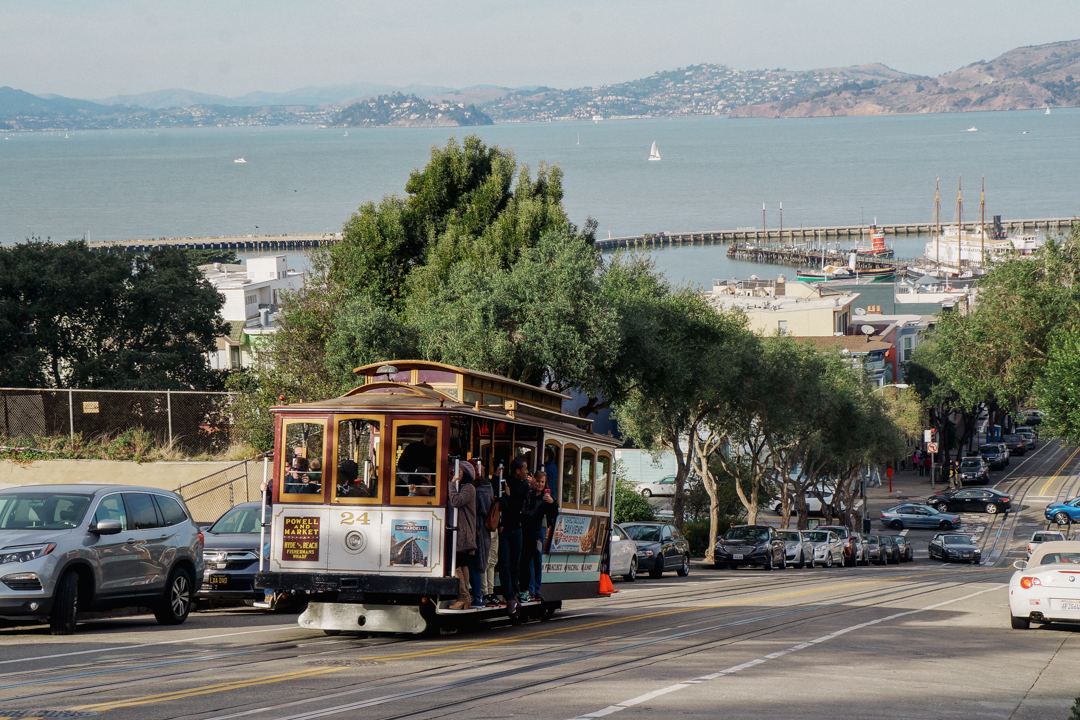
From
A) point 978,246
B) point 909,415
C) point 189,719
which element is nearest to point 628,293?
point 189,719

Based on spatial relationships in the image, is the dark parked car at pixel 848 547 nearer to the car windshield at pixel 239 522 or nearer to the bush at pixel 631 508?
the bush at pixel 631 508

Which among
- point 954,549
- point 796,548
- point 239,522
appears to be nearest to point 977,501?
point 954,549

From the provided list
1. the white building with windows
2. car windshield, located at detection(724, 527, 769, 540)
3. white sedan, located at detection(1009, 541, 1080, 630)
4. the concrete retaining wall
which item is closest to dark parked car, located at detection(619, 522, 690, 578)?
car windshield, located at detection(724, 527, 769, 540)

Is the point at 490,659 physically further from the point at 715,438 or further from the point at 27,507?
the point at 715,438

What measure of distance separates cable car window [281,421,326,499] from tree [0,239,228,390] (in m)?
26.2

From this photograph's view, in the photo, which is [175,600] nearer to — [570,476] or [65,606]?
[65,606]

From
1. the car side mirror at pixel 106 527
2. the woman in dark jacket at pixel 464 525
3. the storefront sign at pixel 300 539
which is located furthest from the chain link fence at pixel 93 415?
the woman in dark jacket at pixel 464 525

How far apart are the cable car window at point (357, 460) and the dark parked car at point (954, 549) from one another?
132 feet

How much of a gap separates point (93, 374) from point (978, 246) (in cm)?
14194

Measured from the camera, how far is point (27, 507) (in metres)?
14.0

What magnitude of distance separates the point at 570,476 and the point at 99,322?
29.2m

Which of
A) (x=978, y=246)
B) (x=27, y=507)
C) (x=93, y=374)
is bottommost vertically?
(x=27, y=507)

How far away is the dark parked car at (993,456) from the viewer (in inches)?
3233

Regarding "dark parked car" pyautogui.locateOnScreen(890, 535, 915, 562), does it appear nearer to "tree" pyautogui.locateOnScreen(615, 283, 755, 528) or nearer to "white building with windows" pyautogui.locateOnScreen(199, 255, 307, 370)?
"tree" pyautogui.locateOnScreen(615, 283, 755, 528)
